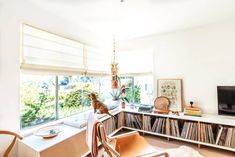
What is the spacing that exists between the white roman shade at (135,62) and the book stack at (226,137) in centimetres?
164

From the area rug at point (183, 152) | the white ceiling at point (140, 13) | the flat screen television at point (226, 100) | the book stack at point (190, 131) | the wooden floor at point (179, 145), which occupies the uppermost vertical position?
the white ceiling at point (140, 13)

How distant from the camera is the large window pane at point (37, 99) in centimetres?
183

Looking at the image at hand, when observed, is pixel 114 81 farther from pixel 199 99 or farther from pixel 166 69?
pixel 199 99

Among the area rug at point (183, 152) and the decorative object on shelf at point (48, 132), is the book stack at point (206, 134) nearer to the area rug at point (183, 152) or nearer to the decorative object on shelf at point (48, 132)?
the area rug at point (183, 152)

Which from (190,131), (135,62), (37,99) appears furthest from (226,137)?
(37,99)

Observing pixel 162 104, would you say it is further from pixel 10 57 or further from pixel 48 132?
pixel 10 57

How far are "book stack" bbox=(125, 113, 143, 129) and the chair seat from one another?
0.99 meters

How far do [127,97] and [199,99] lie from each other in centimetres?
156

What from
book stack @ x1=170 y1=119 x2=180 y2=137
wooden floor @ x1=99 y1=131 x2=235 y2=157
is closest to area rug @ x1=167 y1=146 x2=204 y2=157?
wooden floor @ x1=99 y1=131 x2=235 y2=157

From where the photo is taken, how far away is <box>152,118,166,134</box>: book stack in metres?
2.59

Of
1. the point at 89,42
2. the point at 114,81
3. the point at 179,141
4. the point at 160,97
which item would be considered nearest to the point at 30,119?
the point at 114,81

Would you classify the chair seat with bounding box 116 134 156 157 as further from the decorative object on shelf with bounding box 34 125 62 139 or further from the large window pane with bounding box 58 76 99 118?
Result: the large window pane with bounding box 58 76 99 118

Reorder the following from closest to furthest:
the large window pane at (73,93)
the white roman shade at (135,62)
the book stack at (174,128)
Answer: the large window pane at (73,93) < the book stack at (174,128) < the white roman shade at (135,62)

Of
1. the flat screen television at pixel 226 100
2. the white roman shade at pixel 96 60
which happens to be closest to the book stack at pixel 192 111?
the flat screen television at pixel 226 100
